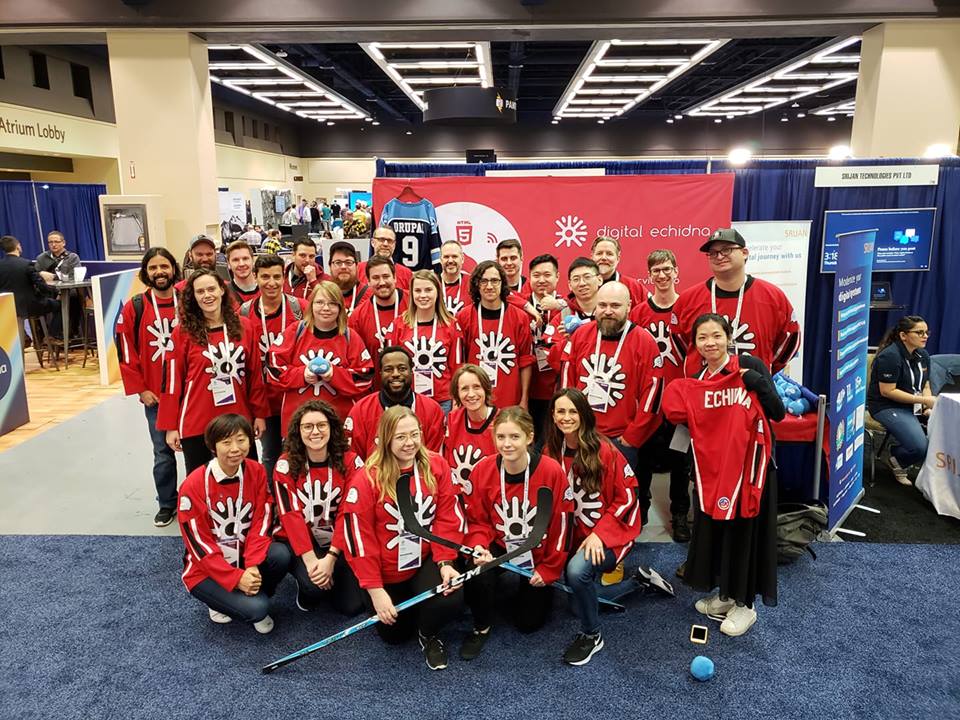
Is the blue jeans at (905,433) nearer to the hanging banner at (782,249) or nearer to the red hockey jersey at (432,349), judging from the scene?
the hanging banner at (782,249)

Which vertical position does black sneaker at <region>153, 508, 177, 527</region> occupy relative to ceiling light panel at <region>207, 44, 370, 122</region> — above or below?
below

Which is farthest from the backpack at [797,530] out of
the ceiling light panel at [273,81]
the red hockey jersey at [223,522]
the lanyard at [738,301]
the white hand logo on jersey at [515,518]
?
the ceiling light panel at [273,81]

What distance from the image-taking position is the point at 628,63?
1143 centimetres

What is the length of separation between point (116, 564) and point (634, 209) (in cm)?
434

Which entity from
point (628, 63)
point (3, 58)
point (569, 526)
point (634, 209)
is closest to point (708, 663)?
point (569, 526)

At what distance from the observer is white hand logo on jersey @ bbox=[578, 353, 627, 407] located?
11.3 feet

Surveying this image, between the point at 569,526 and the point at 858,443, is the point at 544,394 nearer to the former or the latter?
the point at 569,526

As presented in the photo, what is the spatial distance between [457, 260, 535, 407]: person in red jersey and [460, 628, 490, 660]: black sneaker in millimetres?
1294

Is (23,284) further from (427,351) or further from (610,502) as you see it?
(610,502)

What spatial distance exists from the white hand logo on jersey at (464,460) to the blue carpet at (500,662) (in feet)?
2.32

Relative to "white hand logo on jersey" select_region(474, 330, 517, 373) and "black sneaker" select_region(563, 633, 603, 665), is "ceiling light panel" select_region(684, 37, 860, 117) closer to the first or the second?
"white hand logo on jersey" select_region(474, 330, 517, 373)

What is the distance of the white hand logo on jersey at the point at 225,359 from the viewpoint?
11.9ft

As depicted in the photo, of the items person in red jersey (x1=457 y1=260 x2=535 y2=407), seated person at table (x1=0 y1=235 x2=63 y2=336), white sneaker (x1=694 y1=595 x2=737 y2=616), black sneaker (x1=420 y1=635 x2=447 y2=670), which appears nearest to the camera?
black sneaker (x1=420 y1=635 x2=447 y2=670)

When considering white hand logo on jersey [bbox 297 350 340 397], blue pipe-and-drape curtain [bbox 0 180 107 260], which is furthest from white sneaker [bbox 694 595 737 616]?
blue pipe-and-drape curtain [bbox 0 180 107 260]
